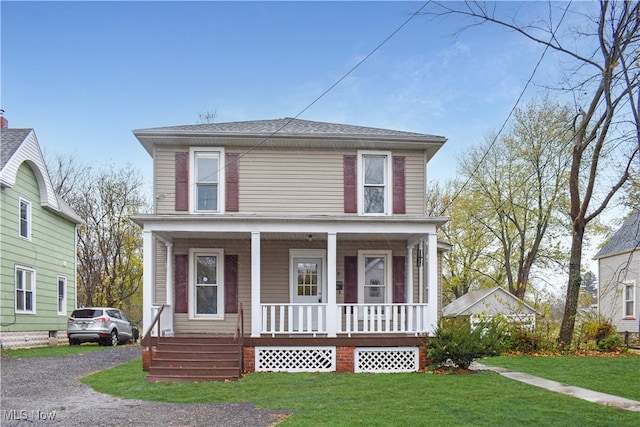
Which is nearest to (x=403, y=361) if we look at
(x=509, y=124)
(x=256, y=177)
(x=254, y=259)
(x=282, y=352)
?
(x=282, y=352)

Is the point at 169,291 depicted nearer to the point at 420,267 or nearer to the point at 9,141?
the point at 420,267

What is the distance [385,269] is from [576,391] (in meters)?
6.19

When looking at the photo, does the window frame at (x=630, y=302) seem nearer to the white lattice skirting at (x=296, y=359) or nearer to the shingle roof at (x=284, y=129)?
the shingle roof at (x=284, y=129)

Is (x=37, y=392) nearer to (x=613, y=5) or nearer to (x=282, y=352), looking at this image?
(x=282, y=352)

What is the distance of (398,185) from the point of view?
1483 centimetres

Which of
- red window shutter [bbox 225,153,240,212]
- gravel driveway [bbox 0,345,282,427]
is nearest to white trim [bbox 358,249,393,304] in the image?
red window shutter [bbox 225,153,240,212]

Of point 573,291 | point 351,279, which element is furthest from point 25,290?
point 573,291

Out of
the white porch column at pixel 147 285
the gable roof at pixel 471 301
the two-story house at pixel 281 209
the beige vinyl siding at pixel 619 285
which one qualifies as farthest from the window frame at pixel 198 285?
the beige vinyl siding at pixel 619 285

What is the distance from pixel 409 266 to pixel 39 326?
41.4 feet

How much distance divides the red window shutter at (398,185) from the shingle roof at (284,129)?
0.75 meters

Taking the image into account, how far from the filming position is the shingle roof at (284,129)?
14.3 m

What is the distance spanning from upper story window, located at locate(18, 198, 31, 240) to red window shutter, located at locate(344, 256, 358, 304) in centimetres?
1049

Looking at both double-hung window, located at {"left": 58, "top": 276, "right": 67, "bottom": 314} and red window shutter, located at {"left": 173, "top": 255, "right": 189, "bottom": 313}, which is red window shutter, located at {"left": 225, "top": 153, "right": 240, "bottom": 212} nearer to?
red window shutter, located at {"left": 173, "top": 255, "right": 189, "bottom": 313}

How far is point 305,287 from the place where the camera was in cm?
1502
